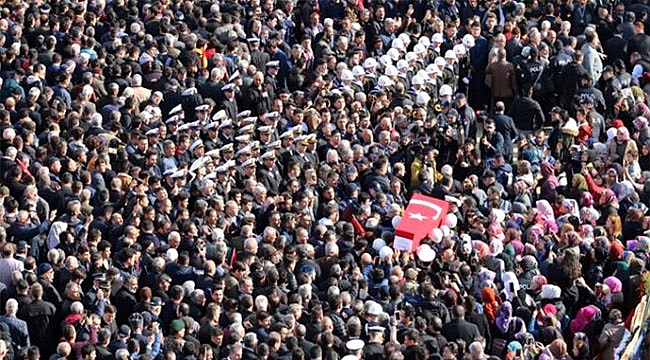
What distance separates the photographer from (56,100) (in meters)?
31.1

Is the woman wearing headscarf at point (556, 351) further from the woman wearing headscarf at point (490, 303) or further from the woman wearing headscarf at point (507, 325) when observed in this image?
the woman wearing headscarf at point (490, 303)

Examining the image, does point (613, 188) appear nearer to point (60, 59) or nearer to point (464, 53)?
point (464, 53)

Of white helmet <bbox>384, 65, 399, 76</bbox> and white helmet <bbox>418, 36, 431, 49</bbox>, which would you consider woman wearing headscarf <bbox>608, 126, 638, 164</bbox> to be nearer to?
white helmet <bbox>384, 65, 399, 76</bbox>

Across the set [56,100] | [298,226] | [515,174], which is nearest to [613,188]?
[515,174]

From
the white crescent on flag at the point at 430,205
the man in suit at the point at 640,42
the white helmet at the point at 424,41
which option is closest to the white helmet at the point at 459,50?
the white helmet at the point at 424,41

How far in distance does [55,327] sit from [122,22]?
9.39 meters

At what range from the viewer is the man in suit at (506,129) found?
3288 centimetres

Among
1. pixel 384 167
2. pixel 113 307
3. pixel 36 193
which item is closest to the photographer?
pixel 113 307

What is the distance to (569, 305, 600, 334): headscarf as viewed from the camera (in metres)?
27.2

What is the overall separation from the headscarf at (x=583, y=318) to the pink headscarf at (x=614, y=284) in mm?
542

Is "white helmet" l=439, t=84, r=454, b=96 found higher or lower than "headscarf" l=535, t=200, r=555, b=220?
lower

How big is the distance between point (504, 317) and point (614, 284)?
5.49 feet

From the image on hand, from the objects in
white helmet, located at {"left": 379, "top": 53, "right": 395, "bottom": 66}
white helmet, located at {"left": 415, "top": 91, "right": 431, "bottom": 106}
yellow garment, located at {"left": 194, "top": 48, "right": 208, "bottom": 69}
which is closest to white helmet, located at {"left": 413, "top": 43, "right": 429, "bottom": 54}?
white helmet, located at {"left": 379, "top": 53, "right": 395, "bottom": 66}

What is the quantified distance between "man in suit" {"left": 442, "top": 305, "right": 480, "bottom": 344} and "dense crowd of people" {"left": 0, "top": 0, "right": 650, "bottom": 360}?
1.0 inches
